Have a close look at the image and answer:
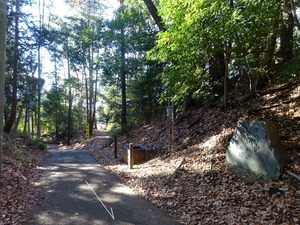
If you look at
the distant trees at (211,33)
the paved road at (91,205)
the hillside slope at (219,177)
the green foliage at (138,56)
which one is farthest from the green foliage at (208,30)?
the green foliage at (138,56)

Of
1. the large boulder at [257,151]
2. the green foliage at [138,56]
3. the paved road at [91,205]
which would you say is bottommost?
the paved road at [91,205]

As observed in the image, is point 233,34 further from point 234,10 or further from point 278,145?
point 278,145

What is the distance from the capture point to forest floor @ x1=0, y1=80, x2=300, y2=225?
492cm

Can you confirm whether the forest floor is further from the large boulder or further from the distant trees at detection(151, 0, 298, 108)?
the distant trees at detection(151, 0, 298, 108)

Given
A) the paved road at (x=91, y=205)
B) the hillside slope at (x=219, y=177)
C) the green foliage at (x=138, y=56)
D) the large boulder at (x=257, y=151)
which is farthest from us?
the green foliage at (x=138, y=56)

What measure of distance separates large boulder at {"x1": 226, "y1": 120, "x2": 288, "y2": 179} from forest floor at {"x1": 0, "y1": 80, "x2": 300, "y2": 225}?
232mm

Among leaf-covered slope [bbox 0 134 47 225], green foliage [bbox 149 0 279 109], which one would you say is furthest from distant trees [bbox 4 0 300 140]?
leaf-covered slope [bbox 0 134 47 225]

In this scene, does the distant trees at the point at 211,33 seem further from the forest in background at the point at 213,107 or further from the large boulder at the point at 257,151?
the large boulder at the point at 257,151

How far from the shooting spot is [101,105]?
134ft

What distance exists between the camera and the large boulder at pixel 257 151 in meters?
5.70

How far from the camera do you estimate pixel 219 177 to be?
254 inches

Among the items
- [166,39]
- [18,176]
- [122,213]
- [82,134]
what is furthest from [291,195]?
[82,134]

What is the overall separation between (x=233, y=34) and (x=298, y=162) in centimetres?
339

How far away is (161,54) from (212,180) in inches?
145
